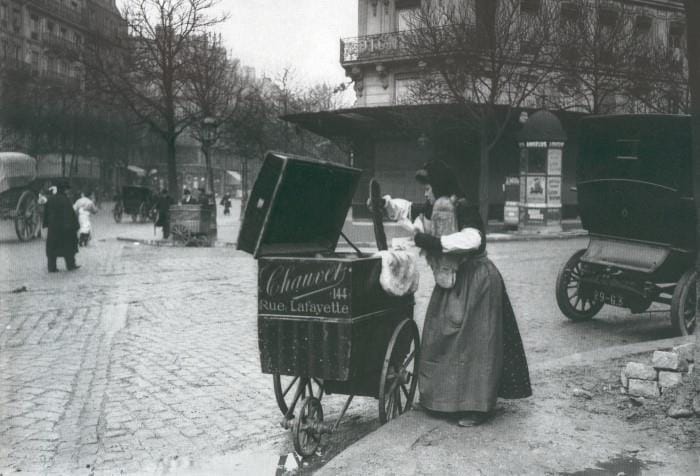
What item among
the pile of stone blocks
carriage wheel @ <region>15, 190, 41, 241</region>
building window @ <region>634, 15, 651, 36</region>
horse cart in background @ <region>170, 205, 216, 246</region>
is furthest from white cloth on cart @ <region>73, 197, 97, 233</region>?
building window @ <region>634, 15, 651, 36</region>

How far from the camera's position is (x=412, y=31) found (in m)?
25.1

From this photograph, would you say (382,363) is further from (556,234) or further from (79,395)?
(556,234)

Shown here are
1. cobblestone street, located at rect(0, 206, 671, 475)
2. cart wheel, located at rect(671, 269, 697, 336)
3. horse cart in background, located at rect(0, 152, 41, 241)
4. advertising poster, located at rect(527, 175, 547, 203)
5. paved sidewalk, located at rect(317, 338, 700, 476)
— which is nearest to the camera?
paved sidewalk, located at rect(317, 338, 700, 476)

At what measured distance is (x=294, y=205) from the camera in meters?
4.57

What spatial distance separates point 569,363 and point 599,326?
118 inches

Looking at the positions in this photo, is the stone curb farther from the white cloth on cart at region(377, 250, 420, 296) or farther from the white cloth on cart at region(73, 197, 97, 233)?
the white cloth on cart at region(377, 250, 420, 296)

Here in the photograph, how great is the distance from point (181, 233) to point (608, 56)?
16.1 meters

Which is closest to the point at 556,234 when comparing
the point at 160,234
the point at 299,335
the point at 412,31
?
the point at 412,31

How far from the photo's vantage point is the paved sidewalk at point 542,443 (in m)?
3.73

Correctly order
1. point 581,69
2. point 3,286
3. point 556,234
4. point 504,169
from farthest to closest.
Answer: point 504,169, point 581,69, point 556,234, point 3,286

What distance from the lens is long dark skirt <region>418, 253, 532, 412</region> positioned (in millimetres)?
4359

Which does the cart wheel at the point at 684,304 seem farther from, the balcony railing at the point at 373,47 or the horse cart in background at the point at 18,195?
the balcony railing at the point at 373,47

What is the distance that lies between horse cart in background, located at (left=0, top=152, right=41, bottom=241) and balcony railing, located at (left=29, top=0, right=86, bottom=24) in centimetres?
893

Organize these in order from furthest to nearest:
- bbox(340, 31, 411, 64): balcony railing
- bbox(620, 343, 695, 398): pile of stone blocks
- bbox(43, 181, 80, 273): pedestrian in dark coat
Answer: bbox(340, 31, 411, 64): balcony railing < bbox(43, 181, 80, 273): pedestrian in dark coat < bbox(620, 343, 695, 398): pile of stone blocks
